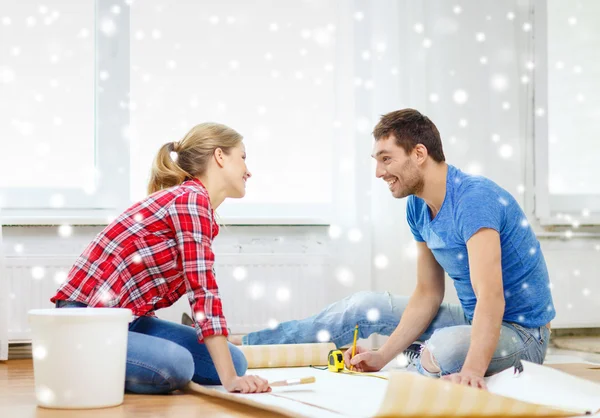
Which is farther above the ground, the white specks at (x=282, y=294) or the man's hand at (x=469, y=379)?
the white specks at (x=282, y=294)

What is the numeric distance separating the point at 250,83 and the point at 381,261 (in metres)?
0.82

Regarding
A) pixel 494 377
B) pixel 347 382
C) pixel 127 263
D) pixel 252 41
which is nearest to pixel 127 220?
pixel 127 263

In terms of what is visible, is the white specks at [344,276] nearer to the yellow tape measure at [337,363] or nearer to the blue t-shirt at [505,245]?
the yellow tape measure at [337,363]

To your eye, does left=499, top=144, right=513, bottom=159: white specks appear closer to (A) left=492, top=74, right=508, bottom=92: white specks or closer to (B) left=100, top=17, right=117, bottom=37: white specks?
(A) left=492, top=74, right=508, bottom=92: white specks

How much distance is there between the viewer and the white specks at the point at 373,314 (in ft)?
7.00

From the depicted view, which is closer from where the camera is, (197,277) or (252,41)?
(197,277)

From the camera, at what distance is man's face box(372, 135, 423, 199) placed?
185cm

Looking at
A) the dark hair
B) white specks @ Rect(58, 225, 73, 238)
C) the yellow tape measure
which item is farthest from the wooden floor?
white specks @ Rect(58, 225, 73, 238)

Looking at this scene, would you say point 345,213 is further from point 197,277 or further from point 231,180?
point 197,277

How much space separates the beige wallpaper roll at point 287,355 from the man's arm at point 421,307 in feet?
0.88

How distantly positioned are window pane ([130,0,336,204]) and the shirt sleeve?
1208mm

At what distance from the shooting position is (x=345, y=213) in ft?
9.25

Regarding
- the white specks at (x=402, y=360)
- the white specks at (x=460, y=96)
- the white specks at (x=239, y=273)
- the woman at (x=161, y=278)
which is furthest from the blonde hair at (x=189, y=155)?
the white specks at (x=460, y=96)

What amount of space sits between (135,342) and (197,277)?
0.25 meters
